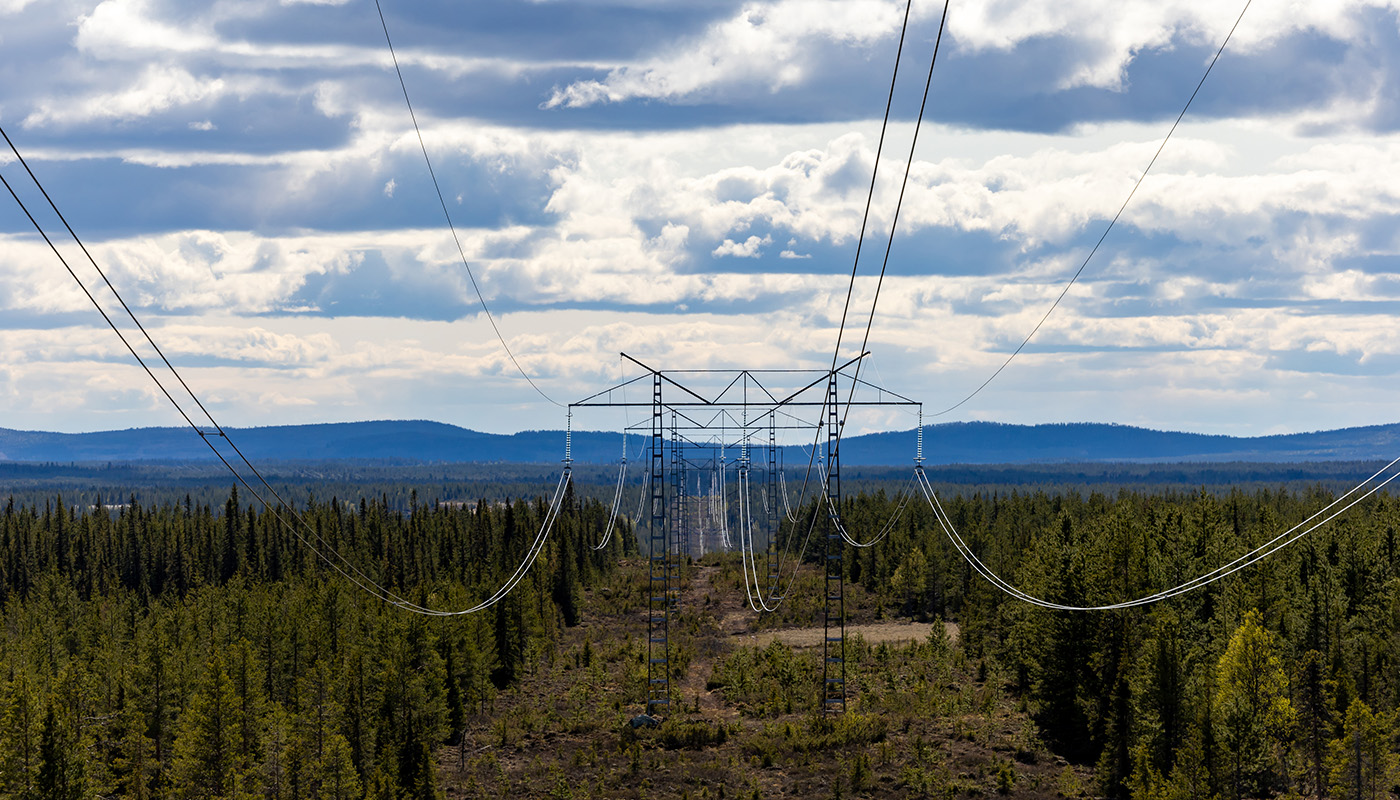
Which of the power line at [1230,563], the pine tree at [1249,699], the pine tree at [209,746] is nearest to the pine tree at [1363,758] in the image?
the pine tree at [1249,699]

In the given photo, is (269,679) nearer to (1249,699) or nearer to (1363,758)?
(1249,699)

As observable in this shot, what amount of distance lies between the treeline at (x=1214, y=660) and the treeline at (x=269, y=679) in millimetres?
30105

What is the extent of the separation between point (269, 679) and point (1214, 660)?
48.2 meters

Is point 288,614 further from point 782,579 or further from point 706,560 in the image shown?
point 706,560

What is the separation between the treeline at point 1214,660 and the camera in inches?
1767

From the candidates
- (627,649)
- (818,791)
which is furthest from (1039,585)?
(627,649)

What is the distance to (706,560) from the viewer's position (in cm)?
17000

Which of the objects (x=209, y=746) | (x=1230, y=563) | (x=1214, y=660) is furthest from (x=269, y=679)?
(x=1230, y=563)

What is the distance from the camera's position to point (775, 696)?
69750 mm

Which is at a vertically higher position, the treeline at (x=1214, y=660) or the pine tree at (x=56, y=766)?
the treeline at (x=1214, y=660)

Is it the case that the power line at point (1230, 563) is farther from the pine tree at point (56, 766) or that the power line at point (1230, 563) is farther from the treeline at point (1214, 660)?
the pine tree at point (56, 766)

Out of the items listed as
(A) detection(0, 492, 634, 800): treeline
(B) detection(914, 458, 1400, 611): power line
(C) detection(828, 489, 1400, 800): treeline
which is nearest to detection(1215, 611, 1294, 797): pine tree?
(C) detection(828, 489, 1400, 800): treeline

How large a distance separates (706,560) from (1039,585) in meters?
107

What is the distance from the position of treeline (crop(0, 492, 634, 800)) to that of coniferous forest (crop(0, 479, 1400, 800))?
17 cm
